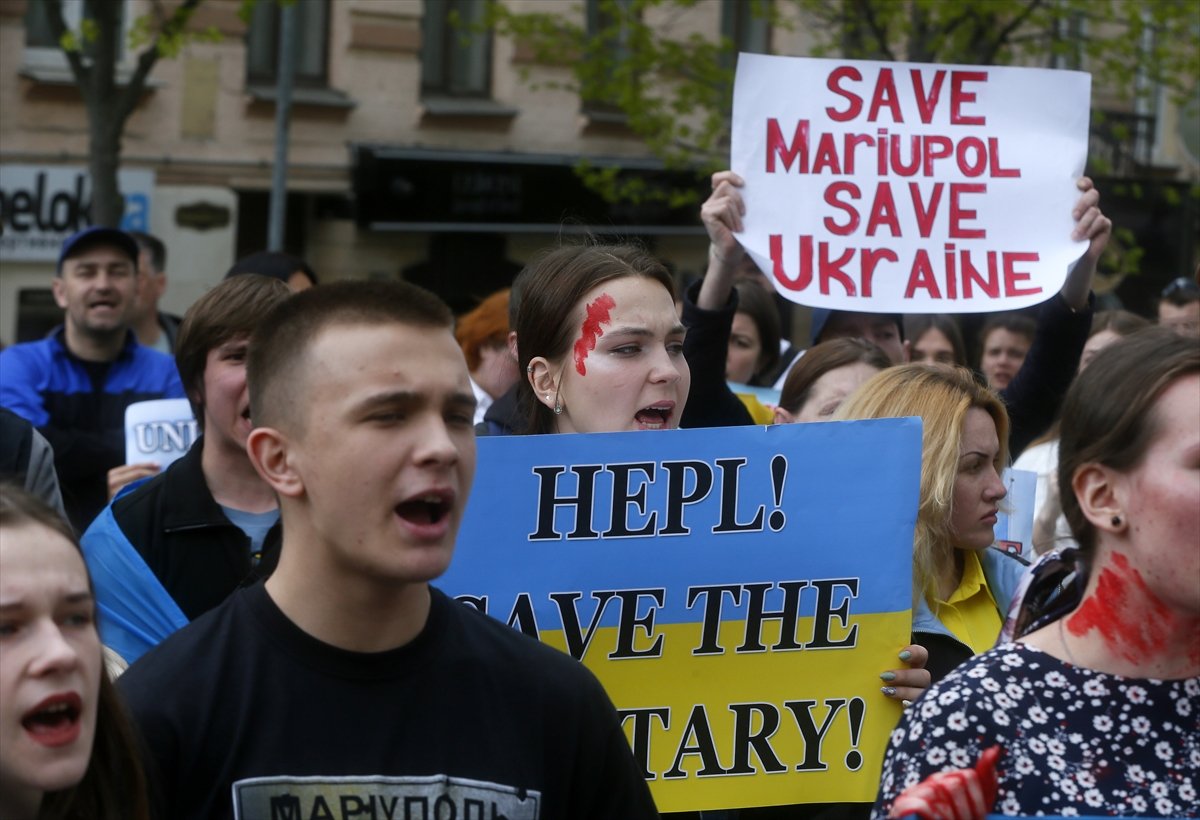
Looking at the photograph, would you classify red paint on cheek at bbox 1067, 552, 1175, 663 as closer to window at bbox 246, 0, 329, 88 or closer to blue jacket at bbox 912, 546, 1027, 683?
blue jacket at bbox 912, 546, 1027, 683

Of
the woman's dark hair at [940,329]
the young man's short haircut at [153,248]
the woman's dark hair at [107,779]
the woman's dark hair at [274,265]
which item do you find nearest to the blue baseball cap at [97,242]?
the woman's dark hair at [274,265]

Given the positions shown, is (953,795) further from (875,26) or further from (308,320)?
(875,26)

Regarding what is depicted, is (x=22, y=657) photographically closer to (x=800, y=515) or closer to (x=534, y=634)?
(x=534, y=634)

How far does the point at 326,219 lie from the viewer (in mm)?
18406

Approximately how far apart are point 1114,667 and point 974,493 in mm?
1342

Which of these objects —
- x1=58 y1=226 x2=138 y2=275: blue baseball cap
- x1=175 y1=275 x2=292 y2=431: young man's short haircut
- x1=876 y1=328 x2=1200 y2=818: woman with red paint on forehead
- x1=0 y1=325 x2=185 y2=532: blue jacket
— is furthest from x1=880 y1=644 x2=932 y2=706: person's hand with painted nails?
x1=58 y1=226 x2=138 y2=275: blue baseball cap

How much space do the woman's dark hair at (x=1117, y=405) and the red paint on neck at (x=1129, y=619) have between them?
10 centimetres

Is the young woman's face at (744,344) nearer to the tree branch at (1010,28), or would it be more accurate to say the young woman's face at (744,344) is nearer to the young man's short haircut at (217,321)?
the young man's short haircut at (217,321)

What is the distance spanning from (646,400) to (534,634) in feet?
2.18

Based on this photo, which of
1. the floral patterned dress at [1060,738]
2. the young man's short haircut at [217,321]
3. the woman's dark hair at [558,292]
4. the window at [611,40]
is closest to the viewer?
the floral patterned dress at [1060,738]

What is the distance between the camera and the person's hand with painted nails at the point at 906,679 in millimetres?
3410

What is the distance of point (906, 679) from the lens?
341 centimetres

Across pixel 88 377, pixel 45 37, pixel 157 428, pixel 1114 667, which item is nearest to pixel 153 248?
pixel 88 377

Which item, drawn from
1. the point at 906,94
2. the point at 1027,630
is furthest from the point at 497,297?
the point at 1027,630
